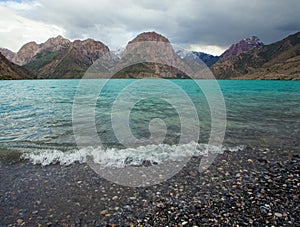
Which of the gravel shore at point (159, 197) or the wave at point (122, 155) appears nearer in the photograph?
the gravel shore at point (159, 197)

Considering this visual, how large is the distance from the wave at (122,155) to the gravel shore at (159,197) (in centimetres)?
90

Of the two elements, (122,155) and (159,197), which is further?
(122,155)

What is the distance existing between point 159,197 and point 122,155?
4.67 meters

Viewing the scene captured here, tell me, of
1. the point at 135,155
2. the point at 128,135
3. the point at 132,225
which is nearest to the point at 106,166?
the point at 135,155

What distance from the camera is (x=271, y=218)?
6305mm

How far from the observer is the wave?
11.1 metres

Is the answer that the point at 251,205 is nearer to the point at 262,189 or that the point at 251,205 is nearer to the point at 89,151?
the point at 262,189

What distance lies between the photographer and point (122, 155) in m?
11.8

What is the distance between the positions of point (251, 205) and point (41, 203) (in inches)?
297

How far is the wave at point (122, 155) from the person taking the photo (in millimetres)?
11062

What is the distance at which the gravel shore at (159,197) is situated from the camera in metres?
6.46

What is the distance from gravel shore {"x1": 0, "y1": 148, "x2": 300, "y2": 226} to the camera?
6465 mm

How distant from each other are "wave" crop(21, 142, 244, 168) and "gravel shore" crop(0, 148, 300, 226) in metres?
0.90

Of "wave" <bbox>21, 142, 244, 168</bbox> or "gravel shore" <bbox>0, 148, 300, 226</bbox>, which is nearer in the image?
"gravel shore" <bbox>0, 148, 300, 226</bbox>
